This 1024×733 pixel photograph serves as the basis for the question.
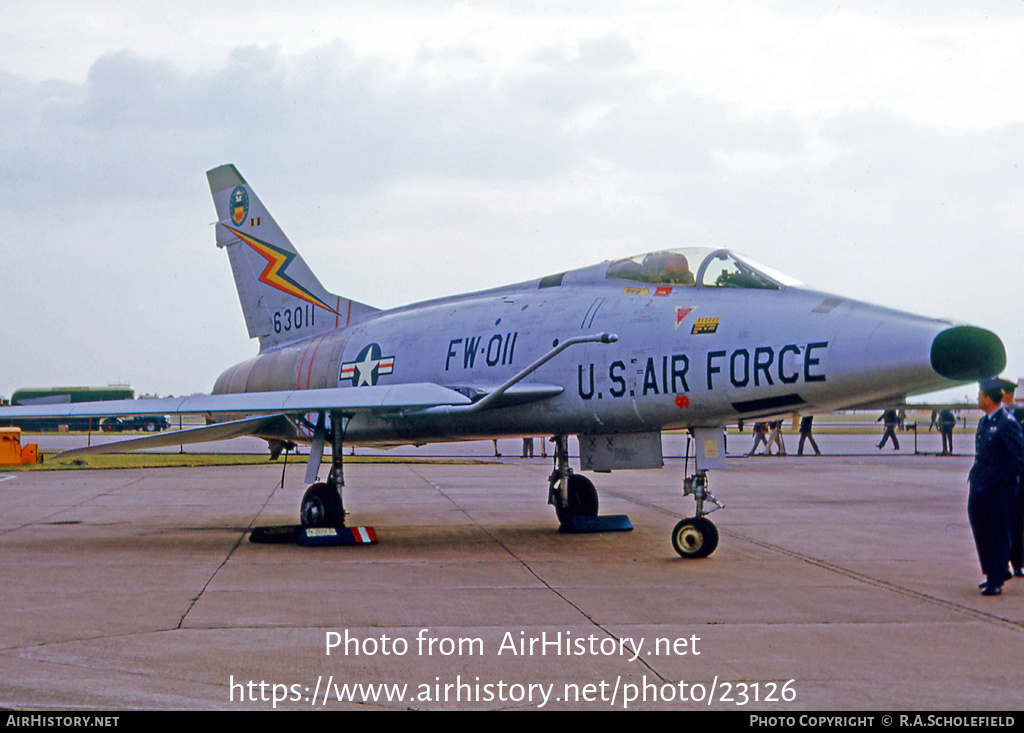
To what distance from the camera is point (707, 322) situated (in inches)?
385

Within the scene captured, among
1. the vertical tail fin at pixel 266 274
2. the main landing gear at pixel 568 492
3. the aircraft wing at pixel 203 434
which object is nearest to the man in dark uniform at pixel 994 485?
the main landing gear at pixel 568 492

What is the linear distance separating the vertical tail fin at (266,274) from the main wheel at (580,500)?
4.76 metres

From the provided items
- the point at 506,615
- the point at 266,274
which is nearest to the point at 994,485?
the point at 506,615

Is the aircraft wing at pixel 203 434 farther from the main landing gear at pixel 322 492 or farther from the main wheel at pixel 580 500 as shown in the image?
the main wheel at pixel 580 500

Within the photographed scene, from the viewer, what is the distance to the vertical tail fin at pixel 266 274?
1603 cm

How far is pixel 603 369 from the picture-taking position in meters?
10.5

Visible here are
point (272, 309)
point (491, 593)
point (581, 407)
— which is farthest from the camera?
point (272, 309)

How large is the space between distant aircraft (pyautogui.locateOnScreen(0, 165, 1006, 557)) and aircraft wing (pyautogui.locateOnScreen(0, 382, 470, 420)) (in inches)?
1.4

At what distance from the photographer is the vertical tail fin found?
1603 centimetres

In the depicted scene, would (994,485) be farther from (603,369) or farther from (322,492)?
(322,492)

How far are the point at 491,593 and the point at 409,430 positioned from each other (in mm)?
4694

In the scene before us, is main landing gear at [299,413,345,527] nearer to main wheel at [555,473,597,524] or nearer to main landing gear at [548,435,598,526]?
main landing gear at [548,435,598,526]
